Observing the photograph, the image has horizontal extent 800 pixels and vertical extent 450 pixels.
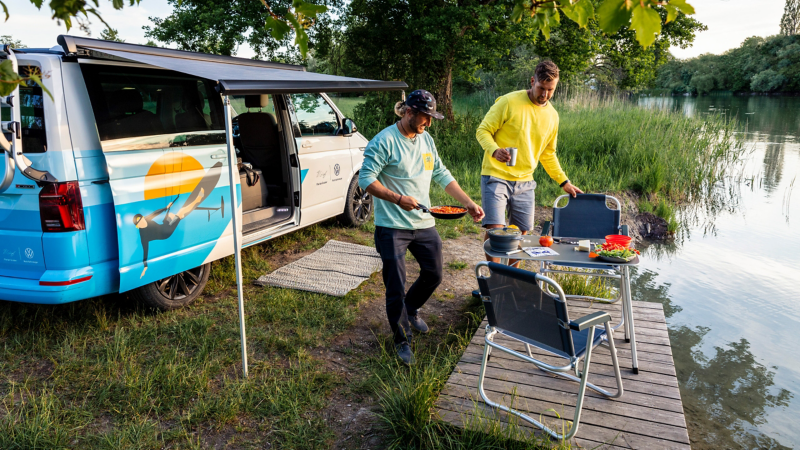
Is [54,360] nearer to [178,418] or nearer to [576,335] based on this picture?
[178,418]

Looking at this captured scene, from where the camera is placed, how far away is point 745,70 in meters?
51.8

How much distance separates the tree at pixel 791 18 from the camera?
199 feet

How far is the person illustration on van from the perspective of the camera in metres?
3.60

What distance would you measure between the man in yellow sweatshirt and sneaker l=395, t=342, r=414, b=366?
1.24 meters

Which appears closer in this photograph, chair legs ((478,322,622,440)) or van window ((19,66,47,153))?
chair legs ((478,322,622,440))

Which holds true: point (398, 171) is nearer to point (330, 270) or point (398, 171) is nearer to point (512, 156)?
point (512, 156)

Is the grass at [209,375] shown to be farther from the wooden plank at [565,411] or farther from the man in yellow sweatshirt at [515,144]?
the man in yellow sweatshirt at [515,144]

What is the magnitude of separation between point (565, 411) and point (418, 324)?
1470 mm

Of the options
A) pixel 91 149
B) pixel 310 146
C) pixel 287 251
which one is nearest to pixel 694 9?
pixel 91 149

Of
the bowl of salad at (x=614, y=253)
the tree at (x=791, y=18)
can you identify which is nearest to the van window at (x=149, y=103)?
the bowl of salad at (x=614, y=253)

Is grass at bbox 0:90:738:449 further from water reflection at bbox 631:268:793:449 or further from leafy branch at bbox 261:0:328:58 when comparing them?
leafy branch at bbox 261:0:328:58

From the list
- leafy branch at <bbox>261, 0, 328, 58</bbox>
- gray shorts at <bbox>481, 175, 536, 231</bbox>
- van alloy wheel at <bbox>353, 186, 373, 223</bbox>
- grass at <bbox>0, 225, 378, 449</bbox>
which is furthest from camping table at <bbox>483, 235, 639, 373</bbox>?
van alloy wheel at <bbox>353, 186, 373, 223</bbox>

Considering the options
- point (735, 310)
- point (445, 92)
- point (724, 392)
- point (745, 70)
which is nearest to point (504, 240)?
point (724, 392)

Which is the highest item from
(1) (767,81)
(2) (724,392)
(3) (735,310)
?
(1) (767,81)
